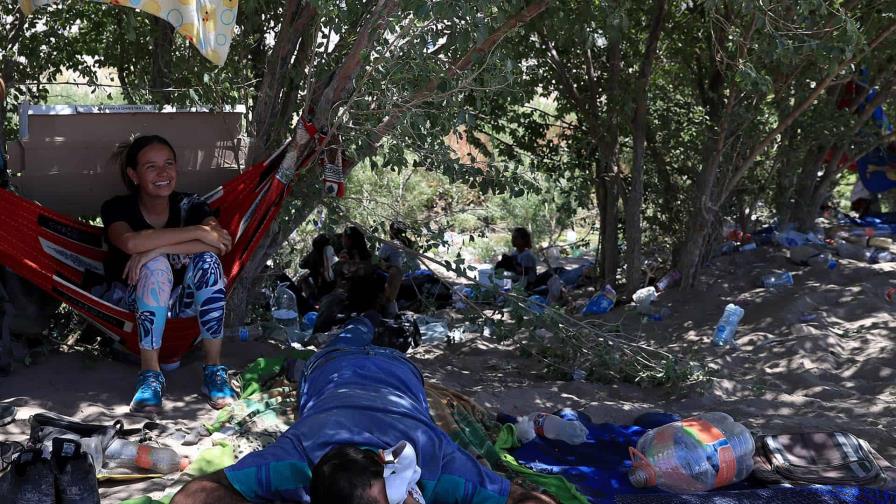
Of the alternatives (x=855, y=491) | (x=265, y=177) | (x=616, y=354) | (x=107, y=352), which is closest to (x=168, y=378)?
(x=107, y=352)

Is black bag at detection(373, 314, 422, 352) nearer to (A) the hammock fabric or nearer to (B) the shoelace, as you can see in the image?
(A) the hammock fabric

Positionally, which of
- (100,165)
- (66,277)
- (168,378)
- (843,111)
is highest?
(843,111)

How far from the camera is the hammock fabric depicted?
3537 millimetres

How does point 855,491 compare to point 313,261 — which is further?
point 313,261

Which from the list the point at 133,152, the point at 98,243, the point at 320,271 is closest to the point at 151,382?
the point at 98,243

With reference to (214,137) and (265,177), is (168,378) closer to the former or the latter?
(265,177)

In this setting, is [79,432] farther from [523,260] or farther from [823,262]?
[823,262]

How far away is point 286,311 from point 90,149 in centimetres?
169

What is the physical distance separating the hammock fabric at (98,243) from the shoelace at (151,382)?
23 centimetres

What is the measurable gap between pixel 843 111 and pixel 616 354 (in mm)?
3800

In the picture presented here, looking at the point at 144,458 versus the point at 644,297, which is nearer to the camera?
the point at 144,458

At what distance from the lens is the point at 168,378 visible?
3.70 meters

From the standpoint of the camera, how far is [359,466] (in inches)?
84.1

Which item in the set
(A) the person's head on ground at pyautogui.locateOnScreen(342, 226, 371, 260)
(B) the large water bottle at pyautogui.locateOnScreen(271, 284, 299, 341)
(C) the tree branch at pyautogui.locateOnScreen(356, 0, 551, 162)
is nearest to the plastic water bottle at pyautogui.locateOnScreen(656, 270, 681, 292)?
(A) the person's head on ground at pyautogui.locateOnScreen(342, 226, 371, 260)
